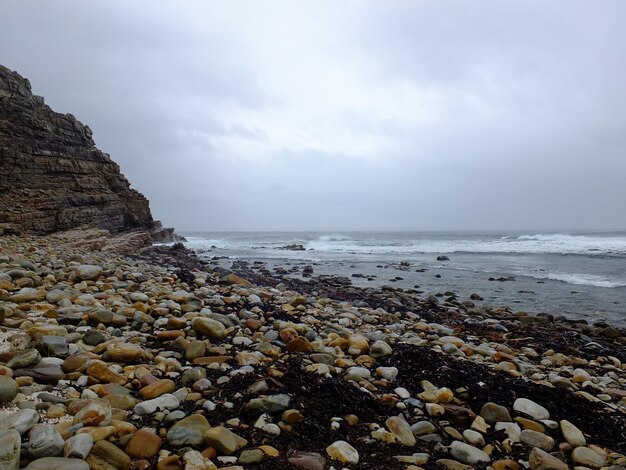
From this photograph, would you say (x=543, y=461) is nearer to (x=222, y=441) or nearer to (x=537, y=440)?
(x=537, y=440)

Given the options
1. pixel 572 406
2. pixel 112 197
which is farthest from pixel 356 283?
pixel 112 197

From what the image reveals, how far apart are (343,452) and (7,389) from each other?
6.71 ft

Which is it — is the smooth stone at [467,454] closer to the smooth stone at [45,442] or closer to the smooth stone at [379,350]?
the smooth stone at [379,350]

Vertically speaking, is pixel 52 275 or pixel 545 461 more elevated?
pixel 52 275

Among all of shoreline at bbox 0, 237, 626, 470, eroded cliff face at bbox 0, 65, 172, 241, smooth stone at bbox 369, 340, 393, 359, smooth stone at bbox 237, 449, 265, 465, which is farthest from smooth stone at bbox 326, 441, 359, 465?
eroded cliff face at bbox 0, 65, 172, 241

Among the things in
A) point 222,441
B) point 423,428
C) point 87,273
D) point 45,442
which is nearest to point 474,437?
point 423,428

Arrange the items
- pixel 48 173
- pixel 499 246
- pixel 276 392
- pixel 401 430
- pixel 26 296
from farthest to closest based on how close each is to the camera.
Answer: pixel 499 246
pixel 48 173
pixel 26 296
pixel 276 392
pixel 401 430

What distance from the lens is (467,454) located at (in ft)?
7.78

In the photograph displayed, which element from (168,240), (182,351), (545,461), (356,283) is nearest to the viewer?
(545,461)

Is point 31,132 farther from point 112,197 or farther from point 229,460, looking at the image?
point 229,460

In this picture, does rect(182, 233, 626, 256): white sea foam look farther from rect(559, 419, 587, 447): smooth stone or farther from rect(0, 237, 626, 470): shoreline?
rect(559, 419, 587, 447): smooth stone

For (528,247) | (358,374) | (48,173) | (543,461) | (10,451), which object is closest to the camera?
(10,451)

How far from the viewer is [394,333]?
563cm

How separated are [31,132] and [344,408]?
1988cm
